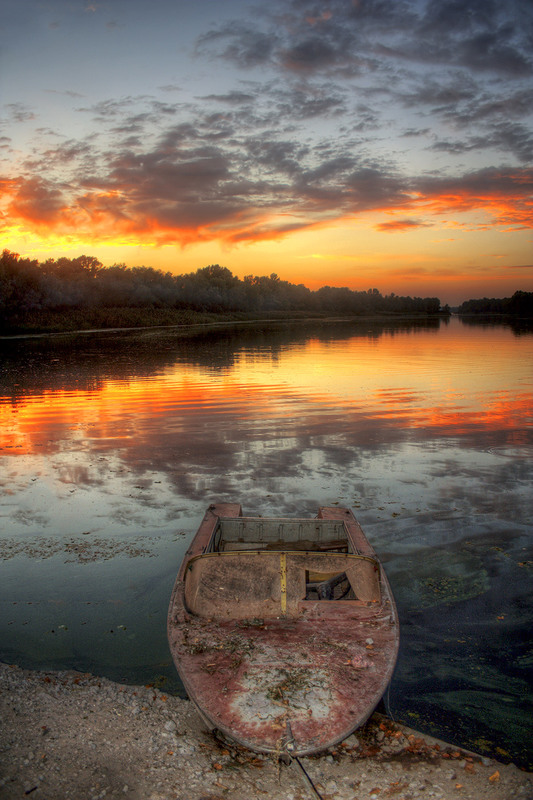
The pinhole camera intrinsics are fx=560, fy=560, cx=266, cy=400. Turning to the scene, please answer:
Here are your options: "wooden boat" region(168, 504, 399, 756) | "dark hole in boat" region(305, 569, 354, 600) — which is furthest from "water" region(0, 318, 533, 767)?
"dark hole in boat" region(305, 569, 354, 600)

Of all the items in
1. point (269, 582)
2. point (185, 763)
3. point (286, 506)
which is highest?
point (269, 582)

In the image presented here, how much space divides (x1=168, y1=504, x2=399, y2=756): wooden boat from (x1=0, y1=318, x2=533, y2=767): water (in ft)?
2.14

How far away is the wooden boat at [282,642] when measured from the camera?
494cm

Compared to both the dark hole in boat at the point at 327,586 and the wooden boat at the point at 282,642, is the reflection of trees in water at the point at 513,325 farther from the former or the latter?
the wooden boat at the point at 282,642

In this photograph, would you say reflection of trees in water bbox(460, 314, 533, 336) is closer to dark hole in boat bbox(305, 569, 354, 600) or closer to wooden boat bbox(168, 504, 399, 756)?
dark hole in boat bbox(305, 569, 354, 600)

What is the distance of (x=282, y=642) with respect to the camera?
592cm

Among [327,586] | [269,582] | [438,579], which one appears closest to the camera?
[269,582]

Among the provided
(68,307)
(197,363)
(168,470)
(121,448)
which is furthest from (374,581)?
(68,307)

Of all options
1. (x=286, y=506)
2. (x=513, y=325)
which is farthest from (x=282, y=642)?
(x=513, y=325)

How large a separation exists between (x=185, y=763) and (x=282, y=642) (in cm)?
149

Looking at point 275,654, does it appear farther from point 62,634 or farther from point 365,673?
point 62,634

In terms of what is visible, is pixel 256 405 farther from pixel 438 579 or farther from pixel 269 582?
pixel 269 582

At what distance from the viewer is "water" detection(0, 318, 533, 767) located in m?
6.38

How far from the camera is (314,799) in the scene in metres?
4.48
